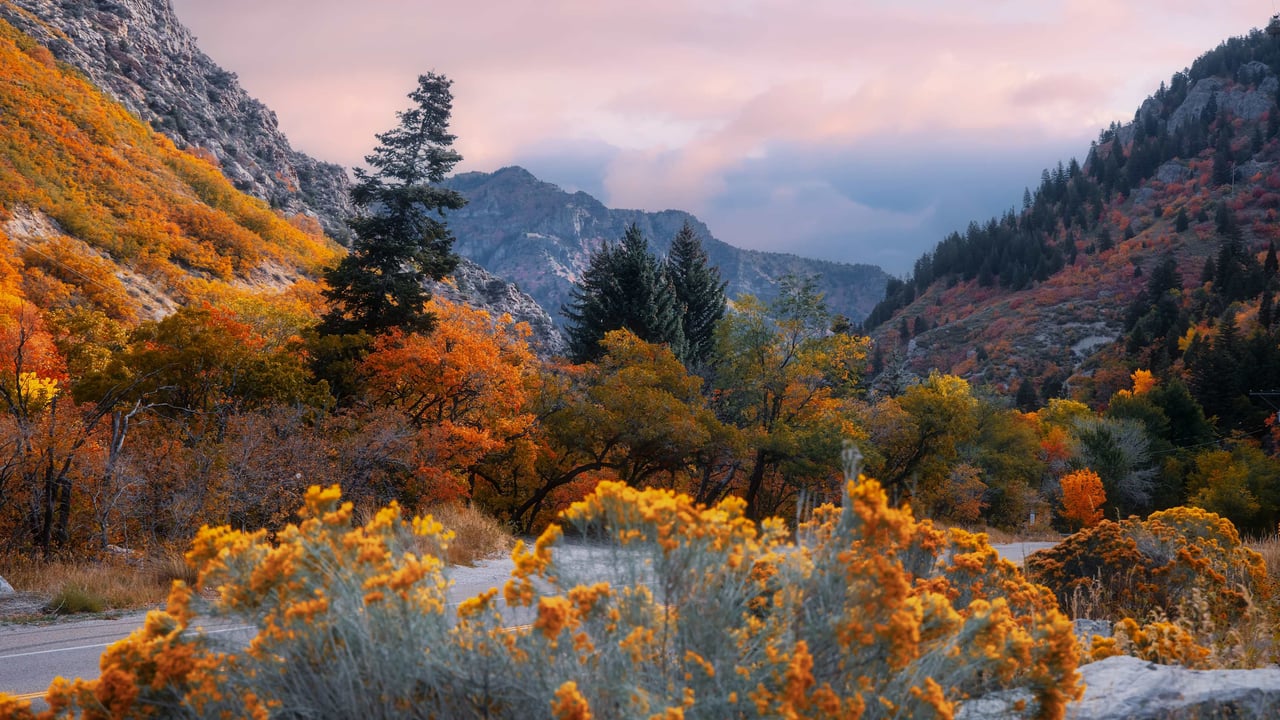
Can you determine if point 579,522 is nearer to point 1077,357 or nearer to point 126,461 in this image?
point 126,461

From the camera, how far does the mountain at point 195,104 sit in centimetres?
9269

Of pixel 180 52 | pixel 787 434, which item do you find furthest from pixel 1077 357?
pixel 180 52

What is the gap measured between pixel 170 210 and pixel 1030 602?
7133 centimetres

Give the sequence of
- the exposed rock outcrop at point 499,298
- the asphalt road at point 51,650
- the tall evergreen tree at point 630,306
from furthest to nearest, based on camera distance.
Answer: the exposed rock outcrop at point 499,298 → the tall evergreen tree at point 630,306 → the asphalt road at point 51,650

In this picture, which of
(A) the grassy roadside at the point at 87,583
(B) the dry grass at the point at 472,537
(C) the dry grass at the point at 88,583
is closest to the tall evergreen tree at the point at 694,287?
(B) the dry grass at the point at 472,537

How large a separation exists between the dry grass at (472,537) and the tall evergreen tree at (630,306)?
20734mm

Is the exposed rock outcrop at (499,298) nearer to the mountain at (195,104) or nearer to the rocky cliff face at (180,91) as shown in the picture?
the mountain at (195,104)

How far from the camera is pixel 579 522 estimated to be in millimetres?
3109

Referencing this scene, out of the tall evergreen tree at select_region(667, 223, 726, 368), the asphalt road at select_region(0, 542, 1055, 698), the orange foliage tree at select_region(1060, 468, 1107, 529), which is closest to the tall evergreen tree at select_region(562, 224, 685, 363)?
the tall evergreen tree at select_region(667, 223, 726, 368)

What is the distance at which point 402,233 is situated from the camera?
25922 mm

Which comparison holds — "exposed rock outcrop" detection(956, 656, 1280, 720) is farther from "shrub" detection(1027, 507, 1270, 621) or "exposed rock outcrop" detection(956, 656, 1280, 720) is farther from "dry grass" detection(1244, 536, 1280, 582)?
"dry grass" detection(1244, 536, 1280, 582)

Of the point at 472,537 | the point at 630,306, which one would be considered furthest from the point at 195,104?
the point at 472,537

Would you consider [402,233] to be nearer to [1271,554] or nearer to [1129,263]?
[1271,554]

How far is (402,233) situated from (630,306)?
1264 centimetres
